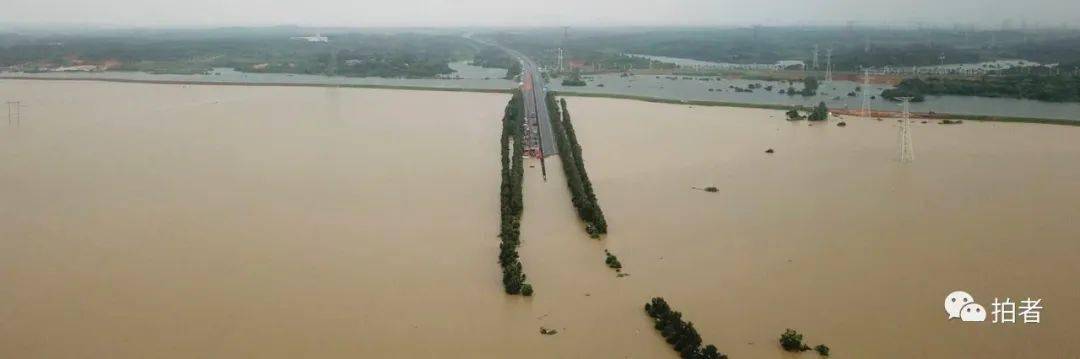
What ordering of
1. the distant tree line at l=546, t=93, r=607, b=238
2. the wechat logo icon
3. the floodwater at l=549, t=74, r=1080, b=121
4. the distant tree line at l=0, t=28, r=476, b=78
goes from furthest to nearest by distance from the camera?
the distant tree line at l=0, t=28, r=476, b=78, the floodwater at l=549, t=74, r=1080, b=121, the distant tree line at l=546, t=93, r=607, b=238, the wechat logo icon

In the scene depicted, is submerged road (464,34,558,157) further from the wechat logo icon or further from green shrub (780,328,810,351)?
green shrub (780,328,810,351)

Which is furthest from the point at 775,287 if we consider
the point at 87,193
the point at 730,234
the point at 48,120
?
the point at 48,120

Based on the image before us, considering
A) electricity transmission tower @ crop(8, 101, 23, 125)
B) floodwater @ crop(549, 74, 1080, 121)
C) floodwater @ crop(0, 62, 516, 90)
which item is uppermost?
floodwater @ crop(0, 62, 516, 90)

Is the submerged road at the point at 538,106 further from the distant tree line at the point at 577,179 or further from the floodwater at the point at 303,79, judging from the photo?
the floodwater at the point at 303,79

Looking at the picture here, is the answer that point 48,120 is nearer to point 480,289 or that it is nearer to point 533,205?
point 533,205

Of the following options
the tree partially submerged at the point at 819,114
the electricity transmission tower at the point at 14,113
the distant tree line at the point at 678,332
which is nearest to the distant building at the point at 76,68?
the electricity transmission tower at the point at 14,113

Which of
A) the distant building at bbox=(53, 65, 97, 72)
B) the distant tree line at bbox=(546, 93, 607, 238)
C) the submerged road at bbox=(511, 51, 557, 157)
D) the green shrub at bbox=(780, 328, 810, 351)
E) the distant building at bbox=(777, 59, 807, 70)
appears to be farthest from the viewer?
the distant building at bbox=(777, 59, 807, 70)

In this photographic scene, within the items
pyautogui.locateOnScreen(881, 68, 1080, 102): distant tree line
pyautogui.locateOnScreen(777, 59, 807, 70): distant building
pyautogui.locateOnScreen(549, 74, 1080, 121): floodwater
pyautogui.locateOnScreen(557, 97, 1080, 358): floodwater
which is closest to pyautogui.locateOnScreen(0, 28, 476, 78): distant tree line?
pyautogui.locateOnScreen(549, 74, 1080, 121): floodwater
